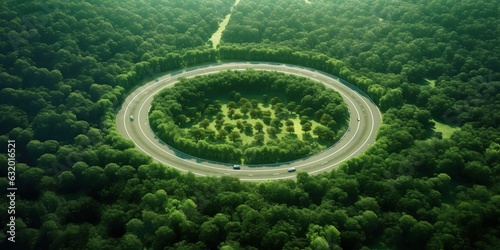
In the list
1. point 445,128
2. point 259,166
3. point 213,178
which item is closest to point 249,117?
point 259,166

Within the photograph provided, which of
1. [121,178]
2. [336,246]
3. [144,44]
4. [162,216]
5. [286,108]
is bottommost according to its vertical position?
[336,246]

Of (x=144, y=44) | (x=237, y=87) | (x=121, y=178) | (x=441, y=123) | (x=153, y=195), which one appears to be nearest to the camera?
(x=153, y=195)

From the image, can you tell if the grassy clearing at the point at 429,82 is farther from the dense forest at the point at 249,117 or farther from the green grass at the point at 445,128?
the dense forest at the point at 249,117

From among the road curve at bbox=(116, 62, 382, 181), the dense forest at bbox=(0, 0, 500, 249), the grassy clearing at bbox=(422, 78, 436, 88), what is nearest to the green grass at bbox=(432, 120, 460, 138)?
the dense forest at bbox=(0, 0, 500, 249)

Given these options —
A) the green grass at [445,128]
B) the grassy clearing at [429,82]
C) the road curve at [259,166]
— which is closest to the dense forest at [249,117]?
the road curve at [259,166]

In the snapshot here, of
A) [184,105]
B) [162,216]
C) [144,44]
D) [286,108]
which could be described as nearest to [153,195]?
[162,216]

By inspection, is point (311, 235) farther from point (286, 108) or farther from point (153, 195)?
point (286, 108)

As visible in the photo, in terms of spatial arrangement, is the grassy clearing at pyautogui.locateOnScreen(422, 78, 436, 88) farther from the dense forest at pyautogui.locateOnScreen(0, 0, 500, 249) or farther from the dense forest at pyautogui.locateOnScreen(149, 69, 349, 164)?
the dense forest at pyautogui.locateOnScreen(149, 69, 349, 164)
